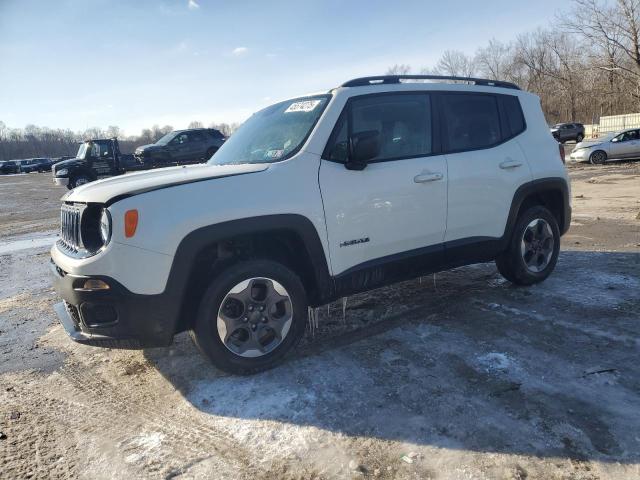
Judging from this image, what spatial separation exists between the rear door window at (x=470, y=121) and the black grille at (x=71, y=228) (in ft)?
9.63

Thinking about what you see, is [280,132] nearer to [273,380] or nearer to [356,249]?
[356,249]

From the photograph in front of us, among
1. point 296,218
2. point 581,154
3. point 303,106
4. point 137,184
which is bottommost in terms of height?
point 581,154

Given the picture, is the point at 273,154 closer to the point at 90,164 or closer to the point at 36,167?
the point at 90,164

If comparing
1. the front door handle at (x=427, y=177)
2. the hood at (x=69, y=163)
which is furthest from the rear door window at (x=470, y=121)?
the hood at (x=69, y=163)

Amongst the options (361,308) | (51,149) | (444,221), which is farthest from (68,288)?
(51,149)

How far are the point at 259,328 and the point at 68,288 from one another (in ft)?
4.07

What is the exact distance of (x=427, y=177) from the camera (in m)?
3.81

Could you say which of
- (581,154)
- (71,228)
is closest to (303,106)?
(71,228)

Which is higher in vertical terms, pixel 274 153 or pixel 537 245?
pixel 274 153

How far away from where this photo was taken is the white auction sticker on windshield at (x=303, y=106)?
Result: 374 centimetres

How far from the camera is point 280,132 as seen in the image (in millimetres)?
3838

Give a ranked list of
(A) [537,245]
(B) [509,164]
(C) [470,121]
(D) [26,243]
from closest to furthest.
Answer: (C) [470,121] < (B) [509,164] < (A) [537,245] < (D) [26,243]

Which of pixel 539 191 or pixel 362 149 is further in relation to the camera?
pixel 539 191

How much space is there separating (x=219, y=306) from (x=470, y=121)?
2798 mm
